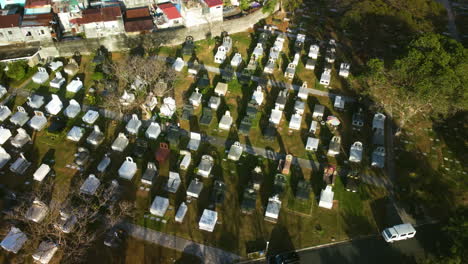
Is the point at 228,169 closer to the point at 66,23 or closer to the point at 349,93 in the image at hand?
the point at 349,93

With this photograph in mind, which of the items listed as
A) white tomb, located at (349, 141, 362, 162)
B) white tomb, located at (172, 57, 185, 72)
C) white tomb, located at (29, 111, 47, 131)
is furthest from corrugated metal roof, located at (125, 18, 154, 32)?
white tomb, located at (349, 141, 362, 162)

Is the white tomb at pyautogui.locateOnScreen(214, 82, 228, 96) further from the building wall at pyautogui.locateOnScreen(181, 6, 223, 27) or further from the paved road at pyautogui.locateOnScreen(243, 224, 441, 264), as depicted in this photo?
the paved road at pyautogui.locateOnScreen(243, 224, 441, 264)

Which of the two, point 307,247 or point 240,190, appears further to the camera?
point 240,190

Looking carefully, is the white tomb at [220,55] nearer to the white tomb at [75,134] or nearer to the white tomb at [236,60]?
the white tomb at [236,60]

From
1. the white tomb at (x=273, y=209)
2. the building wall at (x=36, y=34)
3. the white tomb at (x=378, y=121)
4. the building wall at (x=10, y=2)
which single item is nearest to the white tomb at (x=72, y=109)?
the building wall at (x=36, y=34)

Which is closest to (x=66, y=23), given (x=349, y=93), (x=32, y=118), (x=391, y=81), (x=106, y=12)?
(x=106, y=12)
